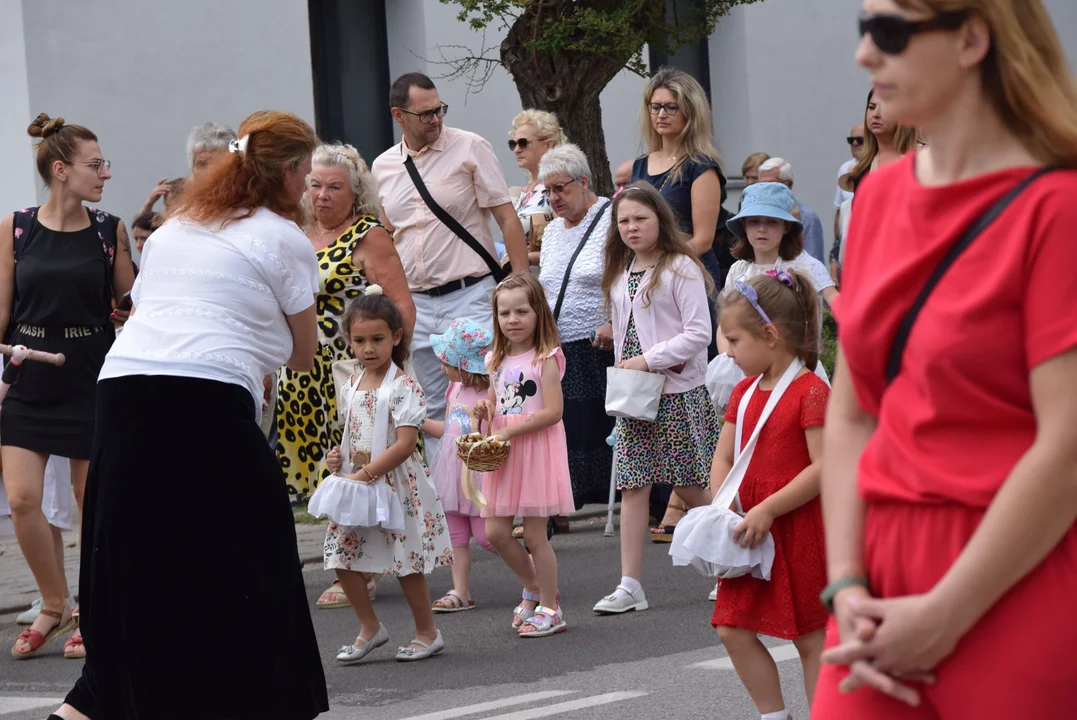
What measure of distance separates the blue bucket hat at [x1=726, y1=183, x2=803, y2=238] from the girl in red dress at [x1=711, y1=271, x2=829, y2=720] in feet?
9.93

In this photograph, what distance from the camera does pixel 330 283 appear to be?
24.6 ft

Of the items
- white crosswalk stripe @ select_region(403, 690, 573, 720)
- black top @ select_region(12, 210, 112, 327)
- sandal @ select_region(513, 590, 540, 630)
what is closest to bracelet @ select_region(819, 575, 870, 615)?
white crosswalk stripe @ select_region(403, 690, 573, 720)

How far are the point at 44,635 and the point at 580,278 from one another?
328 cm

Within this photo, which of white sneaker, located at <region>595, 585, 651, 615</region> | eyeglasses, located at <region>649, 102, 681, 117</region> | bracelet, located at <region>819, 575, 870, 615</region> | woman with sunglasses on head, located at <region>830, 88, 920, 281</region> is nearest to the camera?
bracelet, located at <region>819, 575, 870, 615</region>

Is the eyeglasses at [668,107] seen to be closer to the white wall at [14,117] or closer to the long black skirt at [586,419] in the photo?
the long black skirt at [586,419]

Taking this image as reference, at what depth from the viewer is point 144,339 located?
14.2 feet

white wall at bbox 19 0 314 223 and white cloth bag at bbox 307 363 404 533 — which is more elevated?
white wall at bbox 19 0 314 223

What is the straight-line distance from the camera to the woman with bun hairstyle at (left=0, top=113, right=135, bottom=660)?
7023 mm

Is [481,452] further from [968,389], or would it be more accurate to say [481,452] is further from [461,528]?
[968,389]

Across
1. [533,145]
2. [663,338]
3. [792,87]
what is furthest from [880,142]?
[792,87]

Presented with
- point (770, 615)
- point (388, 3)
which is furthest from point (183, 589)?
point (388, 3)

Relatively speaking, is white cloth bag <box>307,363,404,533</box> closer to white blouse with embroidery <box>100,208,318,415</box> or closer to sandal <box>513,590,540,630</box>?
sandal <box>513,590,540,630</box>

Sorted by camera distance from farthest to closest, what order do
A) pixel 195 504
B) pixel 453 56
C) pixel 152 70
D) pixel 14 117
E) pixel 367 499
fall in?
pixel 453 56
pixel 152 70
pixel 14 117
pixel 367 499
pixel 195 504

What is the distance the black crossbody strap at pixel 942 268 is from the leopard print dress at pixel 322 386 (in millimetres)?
5378
